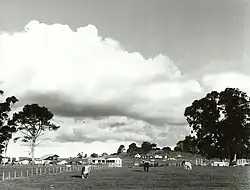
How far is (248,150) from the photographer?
78.6 metres

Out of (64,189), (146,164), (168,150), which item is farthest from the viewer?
(168,150)

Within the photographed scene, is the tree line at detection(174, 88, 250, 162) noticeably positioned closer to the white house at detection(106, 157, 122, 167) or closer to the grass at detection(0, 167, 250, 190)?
the white house at detection(106, 157, 122, 167)

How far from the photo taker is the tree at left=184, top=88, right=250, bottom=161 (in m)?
76.1

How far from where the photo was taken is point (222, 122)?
254 feet

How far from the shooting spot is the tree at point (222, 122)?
250ft

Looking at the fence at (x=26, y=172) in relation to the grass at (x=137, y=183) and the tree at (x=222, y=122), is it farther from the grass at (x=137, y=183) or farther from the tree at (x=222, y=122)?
the tree at (x=222, y=122)

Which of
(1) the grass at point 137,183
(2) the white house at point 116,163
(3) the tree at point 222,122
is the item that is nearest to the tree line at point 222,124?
(3) the tree at point 222,122

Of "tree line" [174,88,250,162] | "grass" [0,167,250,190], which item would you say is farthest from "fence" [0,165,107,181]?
"tree line" [174,88,250,162]

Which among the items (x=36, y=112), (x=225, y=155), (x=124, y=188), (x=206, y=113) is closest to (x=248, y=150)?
(x=225, y=155)

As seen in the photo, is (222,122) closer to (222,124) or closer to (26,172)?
(222,124)

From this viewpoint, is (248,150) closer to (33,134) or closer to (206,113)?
(206,113)

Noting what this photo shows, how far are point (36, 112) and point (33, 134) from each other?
13.0 feet

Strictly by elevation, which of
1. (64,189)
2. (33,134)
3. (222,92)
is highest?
(222,92)

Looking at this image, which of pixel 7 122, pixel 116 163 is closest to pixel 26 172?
pixel 7 122
